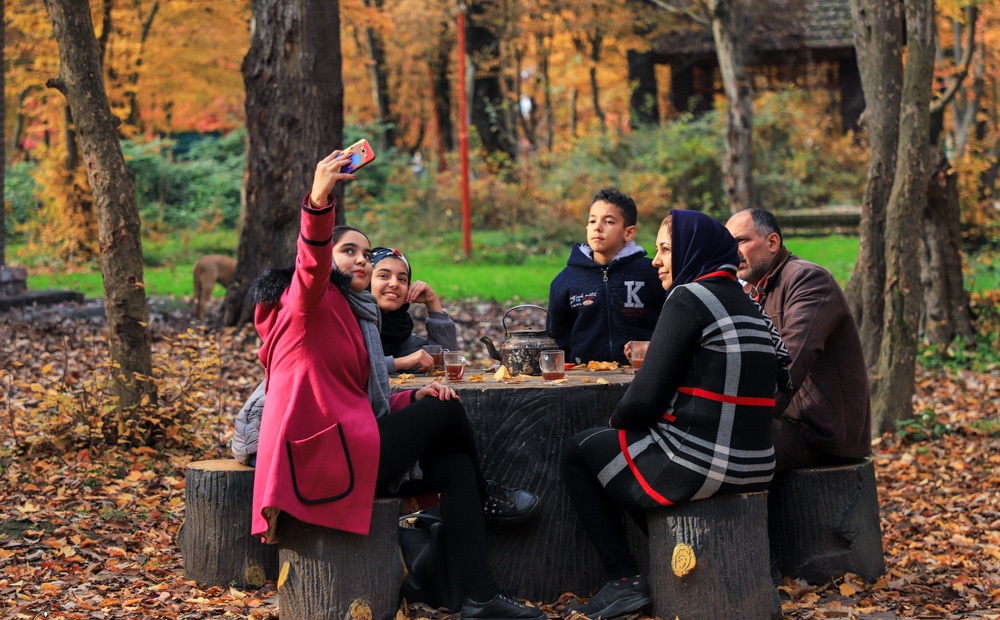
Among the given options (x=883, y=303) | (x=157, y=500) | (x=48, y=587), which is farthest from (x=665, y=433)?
(x=883, y=303)

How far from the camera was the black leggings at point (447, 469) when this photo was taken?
4.54 metres

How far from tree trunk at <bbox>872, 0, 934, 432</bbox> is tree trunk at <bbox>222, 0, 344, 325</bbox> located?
5.21 meters

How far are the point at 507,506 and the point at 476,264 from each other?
13.8 metres

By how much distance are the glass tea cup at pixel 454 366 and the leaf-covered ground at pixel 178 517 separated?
3.65ft

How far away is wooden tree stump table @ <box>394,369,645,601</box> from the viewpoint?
5102 millimetres

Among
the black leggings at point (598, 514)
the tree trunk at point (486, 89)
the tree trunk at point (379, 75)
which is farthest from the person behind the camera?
the tree trunk at point (379, 75)

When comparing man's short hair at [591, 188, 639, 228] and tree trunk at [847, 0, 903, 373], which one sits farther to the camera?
tree trunk at [847, 0, 903, 373]

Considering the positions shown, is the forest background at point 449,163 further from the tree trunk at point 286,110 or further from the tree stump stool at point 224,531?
the tree stump stool at point 224,531

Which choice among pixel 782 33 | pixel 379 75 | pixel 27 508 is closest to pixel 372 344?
pixel 27 508

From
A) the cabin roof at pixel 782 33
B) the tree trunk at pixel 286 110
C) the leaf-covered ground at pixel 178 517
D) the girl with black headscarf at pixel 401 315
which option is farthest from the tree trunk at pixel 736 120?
the girl with black headscarf at pixel 401 315

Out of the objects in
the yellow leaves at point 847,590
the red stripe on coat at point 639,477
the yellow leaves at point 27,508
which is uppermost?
the red stripe on coat at point 639,477

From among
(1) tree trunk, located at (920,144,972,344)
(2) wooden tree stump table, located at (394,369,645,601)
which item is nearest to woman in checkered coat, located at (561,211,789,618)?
(2) wooden tree stump table, located at (394,369,645,601)

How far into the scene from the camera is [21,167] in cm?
2528

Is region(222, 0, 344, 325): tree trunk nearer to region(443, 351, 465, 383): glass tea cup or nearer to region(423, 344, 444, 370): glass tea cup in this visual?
region(423, 344, 444, 370): glass tea cup
